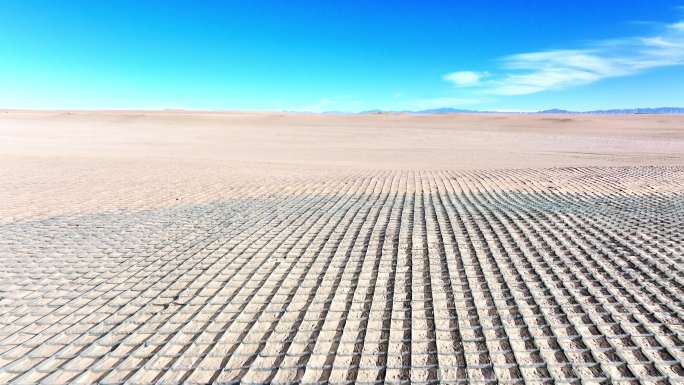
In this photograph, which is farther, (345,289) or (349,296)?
(345,289)

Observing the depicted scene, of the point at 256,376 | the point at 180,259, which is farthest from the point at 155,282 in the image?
the point at 256,376

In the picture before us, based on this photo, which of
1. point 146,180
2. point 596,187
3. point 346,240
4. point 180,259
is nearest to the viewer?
point 180,259

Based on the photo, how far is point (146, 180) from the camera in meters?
11.4

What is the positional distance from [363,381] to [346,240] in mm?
3064

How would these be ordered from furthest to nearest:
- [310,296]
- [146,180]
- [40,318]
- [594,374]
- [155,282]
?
[146,180], [155,282], [310,296], [40,318], [594,374]

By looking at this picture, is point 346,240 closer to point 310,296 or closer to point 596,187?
point 310,296

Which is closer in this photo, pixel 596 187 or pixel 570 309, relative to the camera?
pixel 570 309

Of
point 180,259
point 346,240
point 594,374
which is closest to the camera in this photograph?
point 594,374

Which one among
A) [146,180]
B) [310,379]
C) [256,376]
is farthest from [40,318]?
[146,180]

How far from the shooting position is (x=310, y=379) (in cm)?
286

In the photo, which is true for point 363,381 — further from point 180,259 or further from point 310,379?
point 180,259

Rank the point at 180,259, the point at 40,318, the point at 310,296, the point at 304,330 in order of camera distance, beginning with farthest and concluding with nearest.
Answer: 1. the point at 180,259
2. the point at 310,296
3. the point at 40,318
4. the point at 304,330

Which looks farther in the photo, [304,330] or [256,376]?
[304,330]

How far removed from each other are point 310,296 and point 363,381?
1.37 metres
